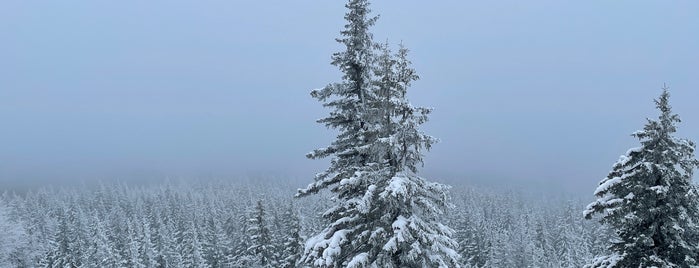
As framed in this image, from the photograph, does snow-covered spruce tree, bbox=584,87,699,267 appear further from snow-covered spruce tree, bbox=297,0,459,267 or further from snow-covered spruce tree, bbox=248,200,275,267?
snow-covered spruce tree, bbox=248,200,275,267

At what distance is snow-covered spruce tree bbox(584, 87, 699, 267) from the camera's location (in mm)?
13641

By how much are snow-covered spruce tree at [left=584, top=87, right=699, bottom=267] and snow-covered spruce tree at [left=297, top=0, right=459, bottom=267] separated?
4.60m

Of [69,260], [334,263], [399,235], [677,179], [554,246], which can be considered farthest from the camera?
[554,246]

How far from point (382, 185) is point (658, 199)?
6.94 meters

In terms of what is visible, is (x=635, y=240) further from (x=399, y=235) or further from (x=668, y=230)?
(x=399, y=235)

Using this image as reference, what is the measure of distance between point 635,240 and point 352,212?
24.4 ft

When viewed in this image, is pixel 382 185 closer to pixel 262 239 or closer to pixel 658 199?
pixel 658 199

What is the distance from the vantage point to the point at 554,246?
281 feet

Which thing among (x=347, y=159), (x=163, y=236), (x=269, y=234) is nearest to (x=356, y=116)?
(x=347, y=159)

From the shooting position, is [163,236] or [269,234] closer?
[269,234]

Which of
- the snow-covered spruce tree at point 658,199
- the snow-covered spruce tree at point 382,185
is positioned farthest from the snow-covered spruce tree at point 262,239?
the snow-covered spruce tree at point 658,199

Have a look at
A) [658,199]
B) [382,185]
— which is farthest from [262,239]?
[658,199]

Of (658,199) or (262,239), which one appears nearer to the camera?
(658,199)

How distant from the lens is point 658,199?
1370cm
